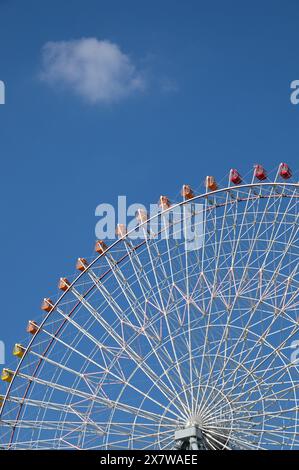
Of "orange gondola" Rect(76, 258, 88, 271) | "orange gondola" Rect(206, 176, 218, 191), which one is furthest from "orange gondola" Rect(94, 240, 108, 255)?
"orange gondola" Rect(206, 176, 218, 191)

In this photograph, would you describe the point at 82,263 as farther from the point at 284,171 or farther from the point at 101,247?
the point at 284,171

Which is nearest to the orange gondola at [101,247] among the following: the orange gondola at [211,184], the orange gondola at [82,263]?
the orange gondola at [82,263]

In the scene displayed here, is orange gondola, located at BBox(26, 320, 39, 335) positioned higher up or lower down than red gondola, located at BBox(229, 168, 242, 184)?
lower down

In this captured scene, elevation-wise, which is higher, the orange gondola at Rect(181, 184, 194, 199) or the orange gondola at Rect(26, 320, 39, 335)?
the orange gondola at Rect(181, 184, 194, 199)

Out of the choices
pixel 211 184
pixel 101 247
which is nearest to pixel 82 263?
pixel 101 247

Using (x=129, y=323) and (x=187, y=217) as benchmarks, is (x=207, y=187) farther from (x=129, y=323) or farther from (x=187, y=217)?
(x=129, y=323)

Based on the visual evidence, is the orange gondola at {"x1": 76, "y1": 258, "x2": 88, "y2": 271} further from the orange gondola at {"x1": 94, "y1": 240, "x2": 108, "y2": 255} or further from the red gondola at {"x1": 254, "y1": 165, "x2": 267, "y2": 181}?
the red gondola at {"x1": 254, "y1": 165, "x2": 267, "y2": 181}

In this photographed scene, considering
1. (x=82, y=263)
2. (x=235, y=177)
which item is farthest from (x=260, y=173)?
(x=82, y=263)

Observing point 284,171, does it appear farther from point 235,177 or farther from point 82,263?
point 82,263

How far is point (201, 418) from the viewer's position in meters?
54.5

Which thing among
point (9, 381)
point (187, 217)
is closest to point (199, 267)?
point (187, 217)

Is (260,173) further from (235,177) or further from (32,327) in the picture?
→ (32,327)

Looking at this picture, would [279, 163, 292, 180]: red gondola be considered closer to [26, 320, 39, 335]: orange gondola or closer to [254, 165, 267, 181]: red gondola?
[254, 165, 267, 181]: red gondola
